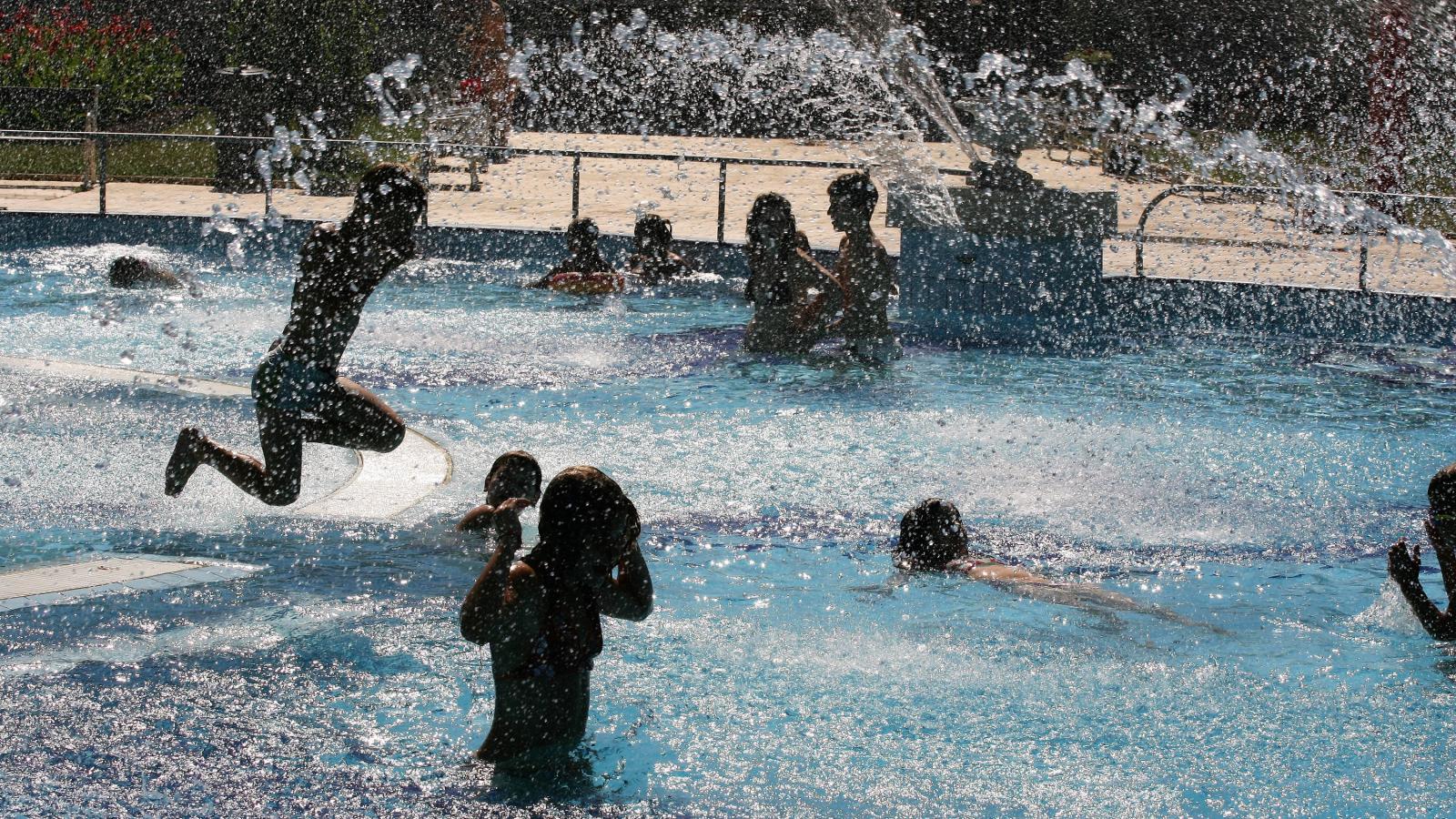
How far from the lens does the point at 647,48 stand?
30.4 m

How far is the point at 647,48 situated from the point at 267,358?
82.5 feet

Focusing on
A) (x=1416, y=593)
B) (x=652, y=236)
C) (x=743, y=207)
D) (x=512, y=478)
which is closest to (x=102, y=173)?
(x=652, y=236)

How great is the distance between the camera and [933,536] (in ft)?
20.8

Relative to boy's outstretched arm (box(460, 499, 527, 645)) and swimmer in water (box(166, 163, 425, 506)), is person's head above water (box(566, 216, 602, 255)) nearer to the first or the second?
swimmer in water (box(166, 163, 425, 506))


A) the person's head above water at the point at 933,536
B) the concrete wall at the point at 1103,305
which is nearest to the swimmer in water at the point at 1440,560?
→ the person's head above water at the point at 933,536

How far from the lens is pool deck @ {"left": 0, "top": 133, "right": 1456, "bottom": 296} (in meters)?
15.4

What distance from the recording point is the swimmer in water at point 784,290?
10.5m

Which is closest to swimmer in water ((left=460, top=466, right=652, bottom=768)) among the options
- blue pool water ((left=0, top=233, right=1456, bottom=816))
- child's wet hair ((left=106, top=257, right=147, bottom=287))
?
blue pool water ((left=0, top=233, right=1456, bottom=816))

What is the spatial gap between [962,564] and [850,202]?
4.42 m

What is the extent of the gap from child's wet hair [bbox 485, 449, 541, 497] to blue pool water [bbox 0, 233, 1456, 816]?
0.42 meters

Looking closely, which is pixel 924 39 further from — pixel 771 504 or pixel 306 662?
pixel 306 662

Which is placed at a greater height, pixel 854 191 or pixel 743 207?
pixel 854 191

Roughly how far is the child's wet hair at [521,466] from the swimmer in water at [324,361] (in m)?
0.45

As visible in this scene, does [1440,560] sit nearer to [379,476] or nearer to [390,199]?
[390,199]
